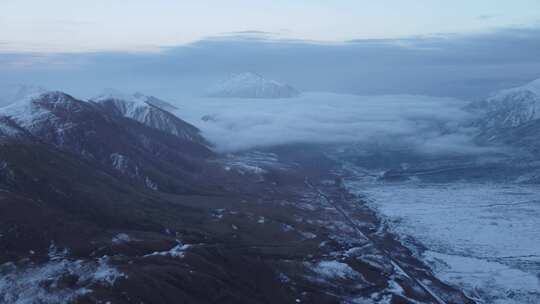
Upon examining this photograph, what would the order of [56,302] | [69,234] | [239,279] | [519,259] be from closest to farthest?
[56,302], [239,279], [69,234], [519,259]

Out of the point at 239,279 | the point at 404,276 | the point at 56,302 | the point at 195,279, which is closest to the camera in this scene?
the point at 56,302

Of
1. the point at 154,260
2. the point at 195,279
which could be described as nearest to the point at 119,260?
the point at 154,260

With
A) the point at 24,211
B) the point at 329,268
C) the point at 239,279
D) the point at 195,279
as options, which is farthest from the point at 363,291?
the point at 24,211

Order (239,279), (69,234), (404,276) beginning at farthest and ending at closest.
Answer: (404,276) → (69,234) → (239,279)

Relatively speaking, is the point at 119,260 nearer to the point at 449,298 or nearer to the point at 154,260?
the point at 154,260

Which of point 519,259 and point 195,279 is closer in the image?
point 195,279

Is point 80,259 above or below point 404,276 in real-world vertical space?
above

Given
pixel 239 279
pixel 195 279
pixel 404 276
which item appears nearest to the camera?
pixel 195 279

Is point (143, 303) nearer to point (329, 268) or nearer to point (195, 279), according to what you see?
point (195, 279)

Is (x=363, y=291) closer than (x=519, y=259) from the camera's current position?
Yes
